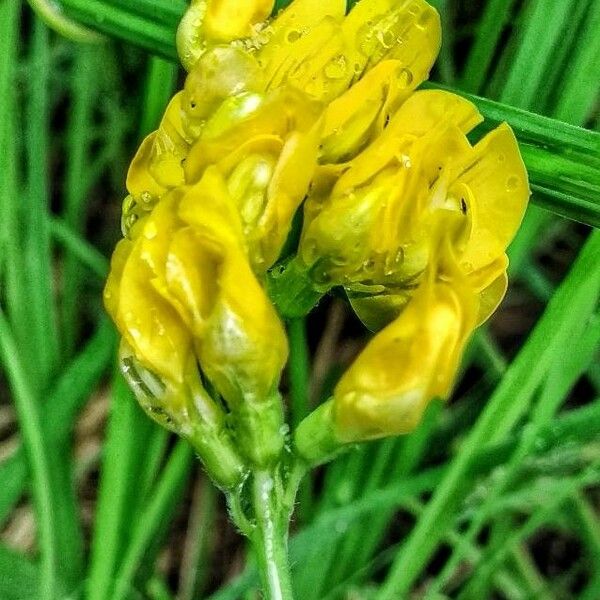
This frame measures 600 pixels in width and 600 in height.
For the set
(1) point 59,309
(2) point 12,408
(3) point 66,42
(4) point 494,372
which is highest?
(3) point 66,42

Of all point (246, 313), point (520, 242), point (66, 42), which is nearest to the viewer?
point (246, 313)

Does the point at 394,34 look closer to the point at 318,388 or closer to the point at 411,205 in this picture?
the point at 411,205

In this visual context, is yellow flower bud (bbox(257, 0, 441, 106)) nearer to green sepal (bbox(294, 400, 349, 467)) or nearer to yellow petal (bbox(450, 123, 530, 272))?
yellow petal (bbox(450, 123, 530, 272))

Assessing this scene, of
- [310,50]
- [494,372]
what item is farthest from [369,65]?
[494,372]

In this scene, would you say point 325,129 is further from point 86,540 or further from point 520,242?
point 86,540

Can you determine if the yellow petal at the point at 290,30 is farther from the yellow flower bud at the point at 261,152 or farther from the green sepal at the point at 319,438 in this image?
the green sepal at the point at 319,438

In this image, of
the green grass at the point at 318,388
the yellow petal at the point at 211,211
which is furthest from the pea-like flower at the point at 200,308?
the green grass at the point at 318,388
